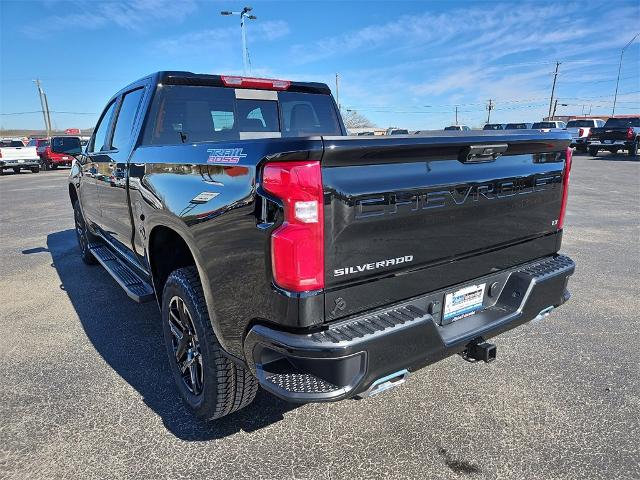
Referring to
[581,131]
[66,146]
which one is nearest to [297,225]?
[66,146]

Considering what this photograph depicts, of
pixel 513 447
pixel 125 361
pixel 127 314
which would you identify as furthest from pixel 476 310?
pixel 127 314

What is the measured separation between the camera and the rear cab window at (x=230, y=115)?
3.35 meters

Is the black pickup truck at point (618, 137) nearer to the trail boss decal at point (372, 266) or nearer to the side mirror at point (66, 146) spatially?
the side mirror at point (66, 146)

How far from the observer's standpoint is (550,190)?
8.79 feet

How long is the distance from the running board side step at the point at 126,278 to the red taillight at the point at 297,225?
→ 181 centimetres

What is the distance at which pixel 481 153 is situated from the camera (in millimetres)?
2178

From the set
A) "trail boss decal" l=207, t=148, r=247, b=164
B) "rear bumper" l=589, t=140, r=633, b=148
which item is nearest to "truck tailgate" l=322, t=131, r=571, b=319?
"trail boss decal" l=207, t=148, r=247, b=164

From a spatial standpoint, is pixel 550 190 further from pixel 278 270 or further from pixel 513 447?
pixel 278 270

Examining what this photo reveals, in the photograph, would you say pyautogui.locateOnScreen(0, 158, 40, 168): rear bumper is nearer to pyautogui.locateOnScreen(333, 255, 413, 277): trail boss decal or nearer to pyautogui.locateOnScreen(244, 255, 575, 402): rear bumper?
pyautogui.locateOnScreen(244, 255, 575, 402): rear bumper

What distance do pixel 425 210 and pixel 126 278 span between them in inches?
106

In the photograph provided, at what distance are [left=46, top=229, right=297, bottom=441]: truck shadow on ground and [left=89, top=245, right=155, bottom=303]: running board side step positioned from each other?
467mm

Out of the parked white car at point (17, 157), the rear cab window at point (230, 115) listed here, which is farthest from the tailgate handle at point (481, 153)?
the parked white car at point (17, 157)

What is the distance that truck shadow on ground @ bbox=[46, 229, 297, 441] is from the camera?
2.57 m

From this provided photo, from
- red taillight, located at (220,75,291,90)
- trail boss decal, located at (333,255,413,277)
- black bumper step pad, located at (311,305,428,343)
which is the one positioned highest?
red taillight, located at (220,75,291,90)
